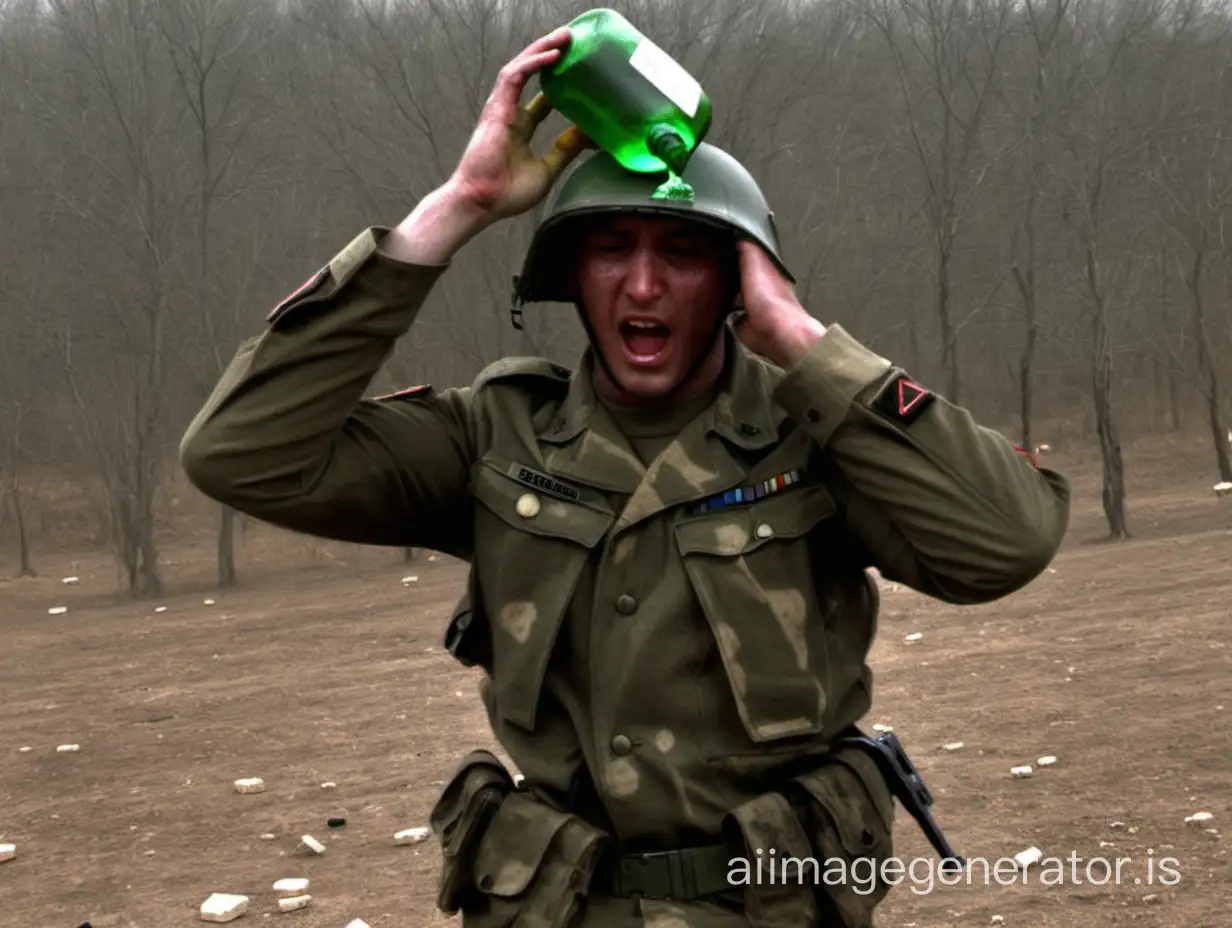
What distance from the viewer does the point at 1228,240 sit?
23.7m

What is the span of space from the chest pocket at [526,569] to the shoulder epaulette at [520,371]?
0.20 metres

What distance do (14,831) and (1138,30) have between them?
1622cm

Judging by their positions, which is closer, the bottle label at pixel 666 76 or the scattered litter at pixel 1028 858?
the bottle label at pixel 666 76

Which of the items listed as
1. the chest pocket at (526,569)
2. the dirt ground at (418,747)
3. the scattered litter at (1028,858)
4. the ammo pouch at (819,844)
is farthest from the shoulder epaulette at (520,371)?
the scattered litter at (1028,858)

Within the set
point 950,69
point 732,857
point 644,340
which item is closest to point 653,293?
point 644,340

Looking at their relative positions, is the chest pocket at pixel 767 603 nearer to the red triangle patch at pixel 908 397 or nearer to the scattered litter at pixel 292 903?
the red triangle patch at pixel 908 397

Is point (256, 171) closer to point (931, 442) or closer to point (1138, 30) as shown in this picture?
point (1138, 30)

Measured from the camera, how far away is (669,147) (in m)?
2.55

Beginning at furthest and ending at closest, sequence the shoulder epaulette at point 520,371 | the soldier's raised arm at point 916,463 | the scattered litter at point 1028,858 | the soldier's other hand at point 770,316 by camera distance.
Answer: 1. the scattered litter at point 1028,858
2. the shoulder epaulette at point 520,371
3. the soldier's other hand at point 770,316
4. the soldier's raised arm at point 916,463

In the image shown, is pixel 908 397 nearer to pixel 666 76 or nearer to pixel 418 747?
Answer: pixel 666 76

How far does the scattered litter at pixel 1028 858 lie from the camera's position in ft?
20.4

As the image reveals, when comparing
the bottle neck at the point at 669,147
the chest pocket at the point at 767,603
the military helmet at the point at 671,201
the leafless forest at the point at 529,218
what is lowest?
the chest pocket at the point at 767,603

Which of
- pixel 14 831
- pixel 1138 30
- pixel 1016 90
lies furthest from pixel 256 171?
pixel 14 831

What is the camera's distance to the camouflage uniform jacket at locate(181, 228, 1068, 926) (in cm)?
238
